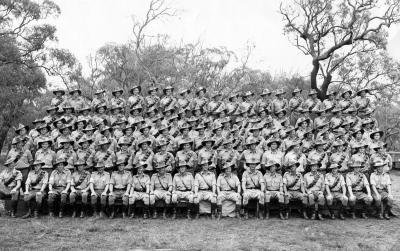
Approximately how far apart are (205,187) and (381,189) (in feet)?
13.9

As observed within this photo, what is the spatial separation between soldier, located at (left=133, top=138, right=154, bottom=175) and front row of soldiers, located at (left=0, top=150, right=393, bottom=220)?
134mm

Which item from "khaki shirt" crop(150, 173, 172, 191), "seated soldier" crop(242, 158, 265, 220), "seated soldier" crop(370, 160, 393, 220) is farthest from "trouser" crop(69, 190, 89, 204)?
"seated soldier" crop(370, 160, 393, 220)

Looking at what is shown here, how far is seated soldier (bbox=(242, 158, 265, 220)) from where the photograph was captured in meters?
9.47

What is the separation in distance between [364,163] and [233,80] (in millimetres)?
20860

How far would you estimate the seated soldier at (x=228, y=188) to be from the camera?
9.50 meters

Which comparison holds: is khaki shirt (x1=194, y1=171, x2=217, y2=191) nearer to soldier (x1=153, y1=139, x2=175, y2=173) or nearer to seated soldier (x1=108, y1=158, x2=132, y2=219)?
soldier (x1=153, y1=139, x2=175, y2=173)

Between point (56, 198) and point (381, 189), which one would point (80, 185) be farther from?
point (381, 189)

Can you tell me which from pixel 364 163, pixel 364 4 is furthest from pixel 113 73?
pixel 364 163

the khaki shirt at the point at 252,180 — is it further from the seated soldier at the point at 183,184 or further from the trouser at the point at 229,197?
the seated soldier at the point at 183,184

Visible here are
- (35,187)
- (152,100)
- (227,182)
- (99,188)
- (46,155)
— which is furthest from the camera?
(152,100)

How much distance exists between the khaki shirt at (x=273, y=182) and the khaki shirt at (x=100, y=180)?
12.3ft

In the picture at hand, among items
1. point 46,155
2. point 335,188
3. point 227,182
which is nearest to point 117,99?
point 46,155

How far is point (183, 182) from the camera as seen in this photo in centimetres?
977

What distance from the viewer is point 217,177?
413 inches
